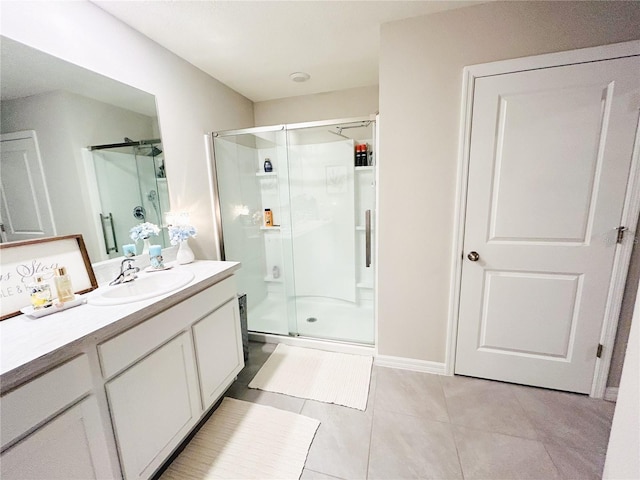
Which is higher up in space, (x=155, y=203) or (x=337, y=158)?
(x=337, y=158)

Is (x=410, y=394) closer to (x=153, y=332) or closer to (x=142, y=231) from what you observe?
(x=153, y=332)

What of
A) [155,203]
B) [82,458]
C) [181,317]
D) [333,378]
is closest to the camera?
[82,458]

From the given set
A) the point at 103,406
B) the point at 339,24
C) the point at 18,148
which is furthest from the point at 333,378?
Result: the point at 339,24

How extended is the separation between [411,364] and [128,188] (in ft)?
7.59

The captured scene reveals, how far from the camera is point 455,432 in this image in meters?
1.40

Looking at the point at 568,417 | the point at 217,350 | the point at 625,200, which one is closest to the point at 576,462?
the point at 568,417

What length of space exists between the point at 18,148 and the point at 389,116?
1.92m

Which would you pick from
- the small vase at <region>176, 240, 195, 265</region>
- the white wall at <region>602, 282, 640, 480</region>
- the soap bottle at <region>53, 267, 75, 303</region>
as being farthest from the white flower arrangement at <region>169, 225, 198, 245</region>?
the white wall at <region>602, 282, 640, 480</region>

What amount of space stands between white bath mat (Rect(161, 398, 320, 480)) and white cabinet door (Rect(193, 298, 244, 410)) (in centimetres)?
18

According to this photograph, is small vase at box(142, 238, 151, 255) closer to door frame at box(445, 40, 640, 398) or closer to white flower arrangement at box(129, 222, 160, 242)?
white flower arrangement at box(129, 222, 160, 242)

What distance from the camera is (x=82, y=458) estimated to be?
865 mm

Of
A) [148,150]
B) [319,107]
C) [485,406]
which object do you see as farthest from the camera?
[319,107]

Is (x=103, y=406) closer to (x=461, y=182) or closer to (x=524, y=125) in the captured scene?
(x=461, y=182)

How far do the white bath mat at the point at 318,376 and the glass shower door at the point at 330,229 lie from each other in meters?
0.28
